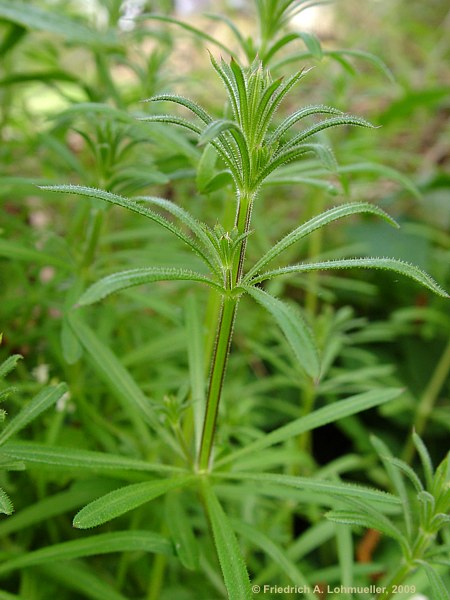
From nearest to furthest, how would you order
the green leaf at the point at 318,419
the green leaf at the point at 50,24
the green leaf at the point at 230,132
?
the green leaf at the point at 230,132 → the green leaf at the point at 318,419 → the green leaf at the point at 50,24

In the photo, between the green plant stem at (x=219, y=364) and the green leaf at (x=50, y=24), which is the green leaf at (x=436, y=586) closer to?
the green plant stem at (x=219, y=364)

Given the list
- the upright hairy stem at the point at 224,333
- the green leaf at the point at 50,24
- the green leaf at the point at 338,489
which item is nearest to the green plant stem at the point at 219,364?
the upright hairy stem at the point at 224,333

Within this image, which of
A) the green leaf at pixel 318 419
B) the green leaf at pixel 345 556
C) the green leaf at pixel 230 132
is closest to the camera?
the green leaf at pixel 230 132

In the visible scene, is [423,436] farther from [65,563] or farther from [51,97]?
[51,97]

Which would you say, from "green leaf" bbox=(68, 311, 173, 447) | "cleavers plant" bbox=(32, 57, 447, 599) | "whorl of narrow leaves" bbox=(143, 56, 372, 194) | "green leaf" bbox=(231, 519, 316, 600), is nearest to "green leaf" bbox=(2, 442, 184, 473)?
"cleavers plant" bbox=(32, 57, 447, 599)

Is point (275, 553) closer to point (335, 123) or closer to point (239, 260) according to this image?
point (239, 260)

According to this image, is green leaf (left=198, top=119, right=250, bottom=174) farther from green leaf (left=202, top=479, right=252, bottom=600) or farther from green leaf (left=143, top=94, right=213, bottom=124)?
green leaf (left=202, top=479, right=252, bottom=600)

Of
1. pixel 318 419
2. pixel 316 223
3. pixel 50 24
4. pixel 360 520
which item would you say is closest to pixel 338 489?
pixel 360 520

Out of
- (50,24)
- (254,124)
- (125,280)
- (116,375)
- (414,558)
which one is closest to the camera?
(125,280)
